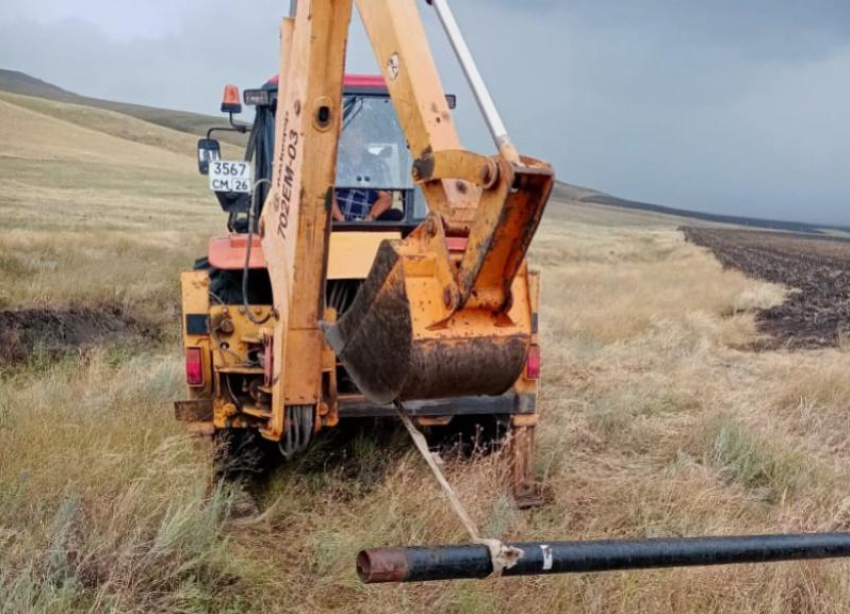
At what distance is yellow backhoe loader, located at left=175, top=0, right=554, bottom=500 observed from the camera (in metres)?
2.71

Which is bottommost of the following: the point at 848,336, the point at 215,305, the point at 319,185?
the point at 848,336

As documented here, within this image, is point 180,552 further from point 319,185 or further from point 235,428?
point 319,185

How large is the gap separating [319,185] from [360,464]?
2354 mm

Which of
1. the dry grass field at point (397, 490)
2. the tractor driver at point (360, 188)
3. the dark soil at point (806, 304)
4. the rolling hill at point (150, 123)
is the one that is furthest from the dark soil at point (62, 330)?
the rolling hill at point (150, 123)

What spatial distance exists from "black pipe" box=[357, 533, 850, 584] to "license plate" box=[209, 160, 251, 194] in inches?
136

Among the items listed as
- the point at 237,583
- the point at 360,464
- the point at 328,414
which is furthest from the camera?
the point at 360,464

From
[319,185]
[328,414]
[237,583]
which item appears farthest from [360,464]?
[319,185]

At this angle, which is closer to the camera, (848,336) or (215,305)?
(215,305)

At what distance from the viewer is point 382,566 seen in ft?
6.93

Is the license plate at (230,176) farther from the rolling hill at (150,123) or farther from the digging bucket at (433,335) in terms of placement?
the rolling hill at (150,123)

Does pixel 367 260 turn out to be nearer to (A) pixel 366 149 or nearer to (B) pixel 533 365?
(B) pixel 533 365

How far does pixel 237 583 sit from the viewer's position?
381 cm

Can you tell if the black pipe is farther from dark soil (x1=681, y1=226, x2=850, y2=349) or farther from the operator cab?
dark soil (x1=681, y1=226, x2=850, y2=349)

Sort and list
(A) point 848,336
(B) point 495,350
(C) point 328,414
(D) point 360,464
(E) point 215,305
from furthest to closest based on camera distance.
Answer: (A) point 848,336, (D) point 360,464, (E) point 215,305, (C) point 328,414, (B) point 495,350
